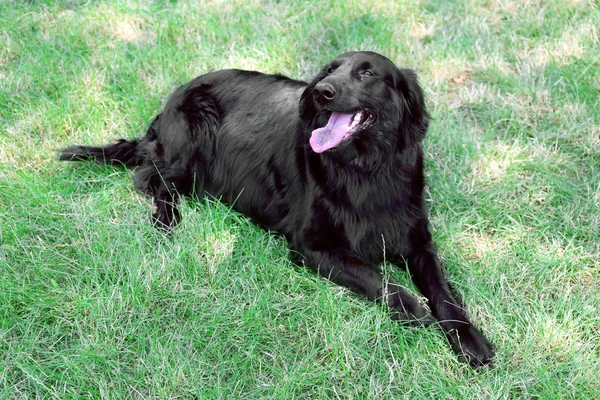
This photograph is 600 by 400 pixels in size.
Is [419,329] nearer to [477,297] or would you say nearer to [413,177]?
[477,297]

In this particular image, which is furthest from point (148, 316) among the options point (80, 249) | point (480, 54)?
point (480, 54)

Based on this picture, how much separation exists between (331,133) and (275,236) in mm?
730

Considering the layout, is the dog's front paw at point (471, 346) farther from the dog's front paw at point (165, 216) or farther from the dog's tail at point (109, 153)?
the dog's tail at point (109, 153)

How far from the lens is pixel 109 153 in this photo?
11.2 ft

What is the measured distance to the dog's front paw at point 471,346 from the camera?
7.61 feet

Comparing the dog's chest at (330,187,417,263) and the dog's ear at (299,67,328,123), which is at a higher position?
the dog's ear at (299,67,328,123)

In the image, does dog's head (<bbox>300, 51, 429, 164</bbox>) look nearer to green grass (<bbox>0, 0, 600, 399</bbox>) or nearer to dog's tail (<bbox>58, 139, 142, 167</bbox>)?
green grass (<bbox>0, 0, 600, 399</bbox>)

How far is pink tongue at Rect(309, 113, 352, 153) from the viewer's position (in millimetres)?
2562

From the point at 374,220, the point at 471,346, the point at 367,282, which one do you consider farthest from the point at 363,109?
the point at 471,346

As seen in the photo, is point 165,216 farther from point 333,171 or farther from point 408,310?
point 408,310

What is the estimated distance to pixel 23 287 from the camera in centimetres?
252

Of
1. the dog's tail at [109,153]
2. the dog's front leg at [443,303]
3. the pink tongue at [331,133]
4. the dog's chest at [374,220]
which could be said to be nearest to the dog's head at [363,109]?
the pink tongue at [331,133]

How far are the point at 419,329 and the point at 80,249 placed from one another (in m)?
1.60

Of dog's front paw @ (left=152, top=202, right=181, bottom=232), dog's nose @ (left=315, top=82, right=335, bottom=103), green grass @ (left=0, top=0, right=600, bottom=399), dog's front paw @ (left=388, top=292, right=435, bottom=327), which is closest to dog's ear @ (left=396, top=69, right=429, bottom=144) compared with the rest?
dog's nose @ (left=315, top=82, right=335, bottom=103)
